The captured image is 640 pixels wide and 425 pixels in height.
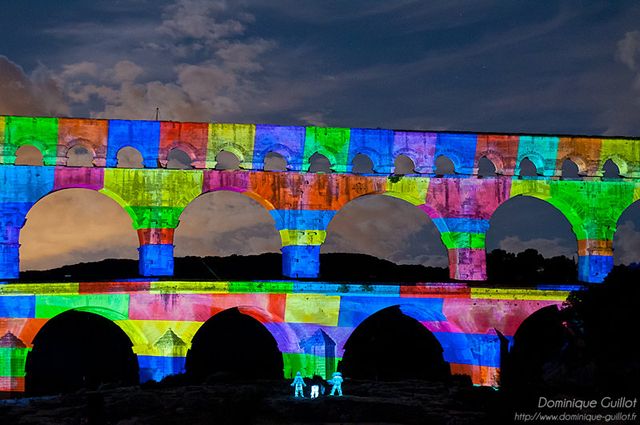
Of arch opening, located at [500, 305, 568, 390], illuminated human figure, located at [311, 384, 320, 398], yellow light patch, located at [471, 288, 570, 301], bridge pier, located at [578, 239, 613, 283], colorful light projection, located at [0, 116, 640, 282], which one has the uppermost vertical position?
colorful light projection, located at [0, 116, 640, 282]

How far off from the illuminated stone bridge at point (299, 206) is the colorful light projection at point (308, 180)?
2.0 inches

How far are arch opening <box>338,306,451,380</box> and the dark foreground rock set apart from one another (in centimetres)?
1285

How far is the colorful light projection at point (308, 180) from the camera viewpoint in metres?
41.6

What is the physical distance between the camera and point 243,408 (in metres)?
32.5

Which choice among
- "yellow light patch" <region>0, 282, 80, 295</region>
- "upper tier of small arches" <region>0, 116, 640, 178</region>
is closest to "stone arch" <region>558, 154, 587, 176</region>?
Answer: "upper tier of small arches" <region>0, 116, 640, 178</region>

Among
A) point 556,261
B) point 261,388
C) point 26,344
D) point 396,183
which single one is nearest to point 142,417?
point 261,388

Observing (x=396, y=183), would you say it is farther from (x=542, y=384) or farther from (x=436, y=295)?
(x=542, y=384)

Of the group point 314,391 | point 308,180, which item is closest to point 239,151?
point 308,180

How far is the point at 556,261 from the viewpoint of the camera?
61.3m

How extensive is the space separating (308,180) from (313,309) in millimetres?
5247

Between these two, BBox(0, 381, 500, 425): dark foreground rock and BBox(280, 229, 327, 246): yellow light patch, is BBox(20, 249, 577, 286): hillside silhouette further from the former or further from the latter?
BBox(0, 381, 500, 425): dark foreground rock

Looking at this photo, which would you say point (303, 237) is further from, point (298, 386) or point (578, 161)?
point (578, 161)

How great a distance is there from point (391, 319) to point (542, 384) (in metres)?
23.7

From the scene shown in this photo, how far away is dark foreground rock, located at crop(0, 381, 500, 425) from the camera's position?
3155 cm
